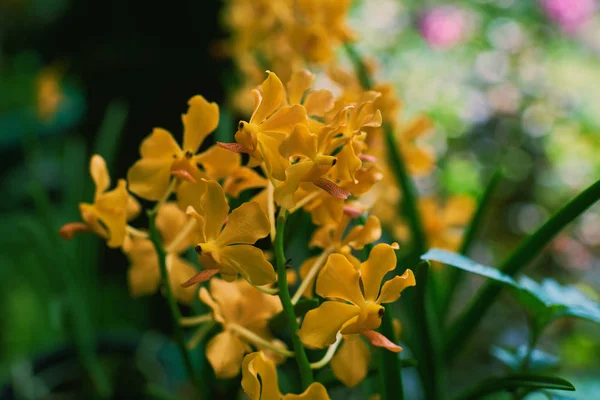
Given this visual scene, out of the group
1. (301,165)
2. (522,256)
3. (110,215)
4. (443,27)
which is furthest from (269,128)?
(443,27)

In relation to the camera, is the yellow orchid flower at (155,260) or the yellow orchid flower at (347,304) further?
the yellow orchid flower at (155,260)

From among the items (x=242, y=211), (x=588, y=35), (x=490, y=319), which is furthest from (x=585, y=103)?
(x=242, y=211)

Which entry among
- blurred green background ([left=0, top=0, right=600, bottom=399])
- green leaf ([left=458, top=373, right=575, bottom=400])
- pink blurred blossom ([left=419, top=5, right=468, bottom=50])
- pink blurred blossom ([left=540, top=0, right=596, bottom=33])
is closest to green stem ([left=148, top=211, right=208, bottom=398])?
green leaf ([left=458, top=373, right=575, bottom=400])

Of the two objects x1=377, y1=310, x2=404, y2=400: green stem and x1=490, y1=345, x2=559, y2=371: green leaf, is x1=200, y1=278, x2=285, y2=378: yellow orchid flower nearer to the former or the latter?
→ x1=377, y1=310, x2=404, y2=400: green stem

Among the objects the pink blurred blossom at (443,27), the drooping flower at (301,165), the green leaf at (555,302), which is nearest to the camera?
the drooping flower at (301,165)

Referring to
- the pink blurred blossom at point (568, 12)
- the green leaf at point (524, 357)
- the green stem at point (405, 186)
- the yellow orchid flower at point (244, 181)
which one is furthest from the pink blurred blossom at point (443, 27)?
the yellow orchid flower at point (244, 181)

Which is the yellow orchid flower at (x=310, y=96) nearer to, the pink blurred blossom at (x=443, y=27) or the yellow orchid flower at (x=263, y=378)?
the yellow orchid flower at (x=263, y=378)
